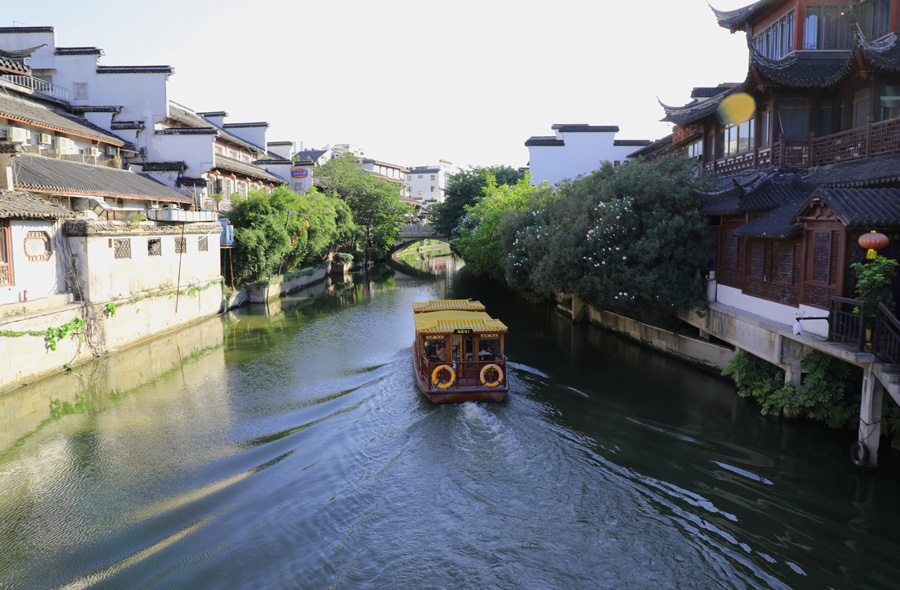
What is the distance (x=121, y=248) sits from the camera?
71.4 feet

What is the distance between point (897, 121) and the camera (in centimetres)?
1452

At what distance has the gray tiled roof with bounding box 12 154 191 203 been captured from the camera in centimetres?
2016

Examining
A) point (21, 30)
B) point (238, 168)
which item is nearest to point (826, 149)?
point (238, 168)

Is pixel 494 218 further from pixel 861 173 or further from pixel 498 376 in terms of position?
pixel 861 173

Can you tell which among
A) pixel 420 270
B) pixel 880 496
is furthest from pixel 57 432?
pixel 420 270

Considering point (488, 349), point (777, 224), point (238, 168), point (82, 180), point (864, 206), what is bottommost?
point (488, 349)

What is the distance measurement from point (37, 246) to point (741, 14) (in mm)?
24397

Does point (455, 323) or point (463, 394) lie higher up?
point (455, 323)

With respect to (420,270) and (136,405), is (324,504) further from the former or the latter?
(420,270)

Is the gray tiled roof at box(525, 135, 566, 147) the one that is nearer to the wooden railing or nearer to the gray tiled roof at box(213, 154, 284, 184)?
the gray tiled roof at box(213, 154, 284, 184)

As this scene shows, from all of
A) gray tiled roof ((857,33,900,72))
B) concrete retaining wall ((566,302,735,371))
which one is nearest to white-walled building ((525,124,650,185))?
concrete retaining wall ((566,302,735,371))

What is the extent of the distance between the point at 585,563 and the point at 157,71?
3415 centimetres

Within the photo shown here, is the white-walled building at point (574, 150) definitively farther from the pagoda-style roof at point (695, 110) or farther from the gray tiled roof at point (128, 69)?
the gray tiled roof at point (128, 69)

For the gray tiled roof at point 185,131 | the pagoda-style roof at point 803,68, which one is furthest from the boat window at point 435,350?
the gray tiled roof at point 185,131
